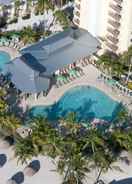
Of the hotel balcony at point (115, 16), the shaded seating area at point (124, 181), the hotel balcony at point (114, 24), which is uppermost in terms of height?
the hotel balcony at point (115, 16)

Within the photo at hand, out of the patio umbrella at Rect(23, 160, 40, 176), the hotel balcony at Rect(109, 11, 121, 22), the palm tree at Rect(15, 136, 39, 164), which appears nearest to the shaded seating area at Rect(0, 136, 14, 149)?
the palm tree at Rect(15, 136, 39, 164)

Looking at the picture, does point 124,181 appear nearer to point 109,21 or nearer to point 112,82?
point 112,82

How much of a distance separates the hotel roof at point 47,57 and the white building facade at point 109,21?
49.9 inches

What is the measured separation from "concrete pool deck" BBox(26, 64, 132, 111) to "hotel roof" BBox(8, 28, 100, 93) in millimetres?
1534

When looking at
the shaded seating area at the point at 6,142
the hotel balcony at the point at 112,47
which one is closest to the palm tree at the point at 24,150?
the shaded seating area at the point at 6,142

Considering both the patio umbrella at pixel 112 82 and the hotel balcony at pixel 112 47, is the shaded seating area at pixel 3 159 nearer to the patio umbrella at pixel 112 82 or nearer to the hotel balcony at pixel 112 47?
the patio umbrella at pixel 112 82

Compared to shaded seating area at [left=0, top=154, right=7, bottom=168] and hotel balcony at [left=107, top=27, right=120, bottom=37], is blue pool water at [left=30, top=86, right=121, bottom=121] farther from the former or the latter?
hotel balcony at [left=107, top=27, right=120, bottom=37]

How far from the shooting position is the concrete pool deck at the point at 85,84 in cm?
6272

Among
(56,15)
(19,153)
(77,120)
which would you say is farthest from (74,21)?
(19,153)

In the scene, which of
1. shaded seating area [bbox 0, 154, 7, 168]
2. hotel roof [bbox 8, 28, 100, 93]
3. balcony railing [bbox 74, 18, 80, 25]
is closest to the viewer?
shaded seating area [bbox 0, 154, 7, 168]

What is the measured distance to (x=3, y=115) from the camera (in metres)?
57.5

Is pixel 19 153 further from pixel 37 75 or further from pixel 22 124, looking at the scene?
pixel 37 75

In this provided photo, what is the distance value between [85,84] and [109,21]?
8.34 meters

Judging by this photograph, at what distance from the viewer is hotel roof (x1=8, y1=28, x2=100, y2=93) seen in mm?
62469
